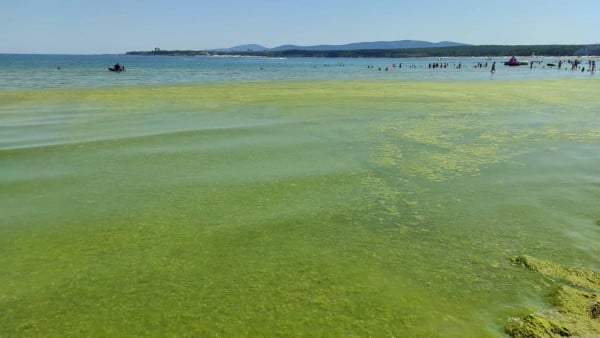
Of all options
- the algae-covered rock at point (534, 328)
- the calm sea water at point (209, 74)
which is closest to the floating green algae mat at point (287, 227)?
the algae-covered rock at point (534, 328)

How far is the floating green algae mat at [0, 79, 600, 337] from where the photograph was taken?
13.2 feet

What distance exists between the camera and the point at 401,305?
413cm

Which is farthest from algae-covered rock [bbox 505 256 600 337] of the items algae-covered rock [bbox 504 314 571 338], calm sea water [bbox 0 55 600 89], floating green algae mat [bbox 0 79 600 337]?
calm sea water [bbox 0 55 600 89]

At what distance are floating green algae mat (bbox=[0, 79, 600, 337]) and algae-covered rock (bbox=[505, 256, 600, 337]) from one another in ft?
0.37

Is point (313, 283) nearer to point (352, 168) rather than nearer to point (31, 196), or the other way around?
point (352, 168)

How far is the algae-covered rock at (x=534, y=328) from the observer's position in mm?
3617

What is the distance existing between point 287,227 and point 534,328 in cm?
317

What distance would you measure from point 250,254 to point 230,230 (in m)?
0.79

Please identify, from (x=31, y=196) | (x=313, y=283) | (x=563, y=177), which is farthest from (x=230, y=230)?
(x=563, y=177)

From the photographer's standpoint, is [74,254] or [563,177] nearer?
[74,254]

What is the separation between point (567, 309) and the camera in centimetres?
395

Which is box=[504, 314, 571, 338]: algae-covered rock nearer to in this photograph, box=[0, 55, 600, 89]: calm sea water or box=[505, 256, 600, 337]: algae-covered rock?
box=[505, 256, 600, 337]: algae-covered rock

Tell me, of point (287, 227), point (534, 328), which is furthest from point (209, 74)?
point (534, 328)

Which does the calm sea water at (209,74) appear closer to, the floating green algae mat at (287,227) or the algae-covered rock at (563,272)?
the floating green algae mat at (287,227)
